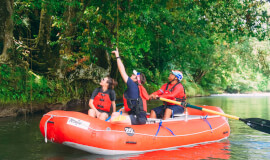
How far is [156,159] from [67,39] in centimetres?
713

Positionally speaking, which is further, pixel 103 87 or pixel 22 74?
pixel 22 74

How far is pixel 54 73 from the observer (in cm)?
1195

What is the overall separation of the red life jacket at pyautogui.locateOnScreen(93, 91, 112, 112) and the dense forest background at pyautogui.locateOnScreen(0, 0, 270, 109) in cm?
396

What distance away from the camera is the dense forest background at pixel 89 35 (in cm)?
1055

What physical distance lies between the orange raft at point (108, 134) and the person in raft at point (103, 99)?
2.81 ft

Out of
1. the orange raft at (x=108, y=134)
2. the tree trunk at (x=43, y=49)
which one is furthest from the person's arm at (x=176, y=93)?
the tree trunk at (x=43, y=49)

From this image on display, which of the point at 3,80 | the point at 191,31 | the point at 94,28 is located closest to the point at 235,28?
the point at 191,31

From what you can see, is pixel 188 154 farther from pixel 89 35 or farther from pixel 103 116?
pixel 89 35

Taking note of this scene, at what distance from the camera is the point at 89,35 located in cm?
1190

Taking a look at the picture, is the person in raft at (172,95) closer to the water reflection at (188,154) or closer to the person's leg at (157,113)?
the person's leg at (157,113)

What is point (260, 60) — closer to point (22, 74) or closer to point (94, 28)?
point (94, 28)

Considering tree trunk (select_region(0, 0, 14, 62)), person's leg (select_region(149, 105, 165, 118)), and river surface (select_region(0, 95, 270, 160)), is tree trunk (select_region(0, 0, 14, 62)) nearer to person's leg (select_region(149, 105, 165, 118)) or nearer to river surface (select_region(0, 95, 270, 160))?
river surface (select_region(0, 95, 270, 160))

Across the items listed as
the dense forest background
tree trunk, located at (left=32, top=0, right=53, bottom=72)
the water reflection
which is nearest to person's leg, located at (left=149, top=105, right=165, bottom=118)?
the water reflection

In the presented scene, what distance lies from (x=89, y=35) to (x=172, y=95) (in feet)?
19.1
